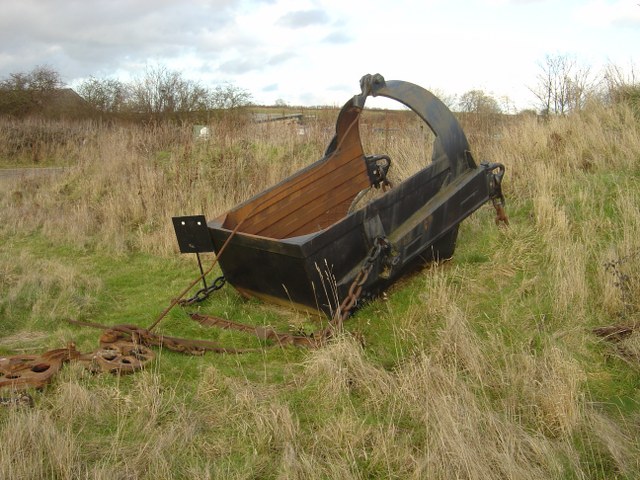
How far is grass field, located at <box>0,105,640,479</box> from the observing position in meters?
2.79

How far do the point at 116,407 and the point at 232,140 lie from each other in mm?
7706

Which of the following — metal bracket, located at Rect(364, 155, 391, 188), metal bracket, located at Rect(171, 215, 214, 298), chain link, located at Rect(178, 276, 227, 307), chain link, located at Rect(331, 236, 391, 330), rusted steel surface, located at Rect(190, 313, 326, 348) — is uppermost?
metal bracket, located at Rect(364, 155, 391, 188)

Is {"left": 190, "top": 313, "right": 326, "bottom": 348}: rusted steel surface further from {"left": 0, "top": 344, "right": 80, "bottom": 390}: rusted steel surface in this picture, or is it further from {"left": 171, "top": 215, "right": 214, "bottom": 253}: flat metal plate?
{"left": 0, "top": 344, "right": 80, "bottom": 390}: rusted steel surface

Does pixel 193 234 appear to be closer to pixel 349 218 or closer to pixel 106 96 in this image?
pixel 349 218

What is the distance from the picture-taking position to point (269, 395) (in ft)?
11.5

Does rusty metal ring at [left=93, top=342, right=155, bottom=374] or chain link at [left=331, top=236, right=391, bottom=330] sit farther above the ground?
chain link at [left=331, top=236, right=391, bottom=330]

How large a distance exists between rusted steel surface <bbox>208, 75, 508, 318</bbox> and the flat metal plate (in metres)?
0.07

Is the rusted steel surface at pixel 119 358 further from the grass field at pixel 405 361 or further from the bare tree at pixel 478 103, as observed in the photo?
the bare tree at pixel 478 103

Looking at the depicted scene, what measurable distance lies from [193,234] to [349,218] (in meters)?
1.37

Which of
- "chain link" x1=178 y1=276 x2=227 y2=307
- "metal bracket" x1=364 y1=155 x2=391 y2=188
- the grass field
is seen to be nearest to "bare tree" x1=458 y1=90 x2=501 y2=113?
the grass field

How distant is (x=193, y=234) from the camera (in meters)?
4.84

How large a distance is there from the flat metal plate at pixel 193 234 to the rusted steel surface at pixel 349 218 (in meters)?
0.07

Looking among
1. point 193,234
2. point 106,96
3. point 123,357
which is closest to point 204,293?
point 193,234

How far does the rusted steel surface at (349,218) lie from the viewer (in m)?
4.32
